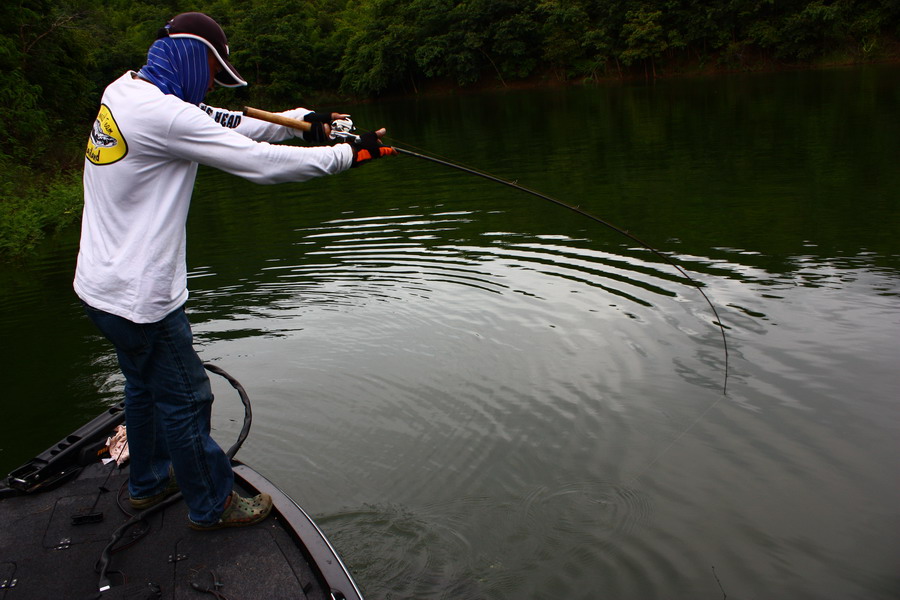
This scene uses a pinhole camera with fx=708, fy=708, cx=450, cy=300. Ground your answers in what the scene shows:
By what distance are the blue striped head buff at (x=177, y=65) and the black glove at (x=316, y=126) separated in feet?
2.24

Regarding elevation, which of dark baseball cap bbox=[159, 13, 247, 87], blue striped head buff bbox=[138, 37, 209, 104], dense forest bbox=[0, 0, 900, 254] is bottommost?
blue striped head buff bbox=[138, 37, 209, 104]

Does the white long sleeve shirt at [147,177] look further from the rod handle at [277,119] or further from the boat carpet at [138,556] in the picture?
the boat carpet at [138,556]

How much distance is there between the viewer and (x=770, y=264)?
8000mm

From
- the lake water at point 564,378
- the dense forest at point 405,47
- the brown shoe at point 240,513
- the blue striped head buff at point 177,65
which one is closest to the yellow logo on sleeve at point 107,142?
the blue striped head buff at point 177,65

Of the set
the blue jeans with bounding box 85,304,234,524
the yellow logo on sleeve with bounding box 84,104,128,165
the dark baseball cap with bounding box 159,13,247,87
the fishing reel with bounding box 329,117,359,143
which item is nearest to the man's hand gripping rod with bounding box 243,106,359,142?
the fishing reel with bounding box 329,117,359,143

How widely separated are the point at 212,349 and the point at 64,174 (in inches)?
487

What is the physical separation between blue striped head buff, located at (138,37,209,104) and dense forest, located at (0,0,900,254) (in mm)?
12958

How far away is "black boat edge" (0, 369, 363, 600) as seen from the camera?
117 inches

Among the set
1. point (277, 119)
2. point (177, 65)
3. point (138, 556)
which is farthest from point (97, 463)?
point (177, 65)

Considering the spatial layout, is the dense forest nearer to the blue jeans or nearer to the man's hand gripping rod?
the man's hand gripping rod

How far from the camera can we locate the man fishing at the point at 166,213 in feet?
9.36

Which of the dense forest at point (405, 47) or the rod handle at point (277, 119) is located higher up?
the dense forest at point (405, 47)

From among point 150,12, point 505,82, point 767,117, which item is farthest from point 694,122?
point 150,12

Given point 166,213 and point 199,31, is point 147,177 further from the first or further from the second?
point 199,31
